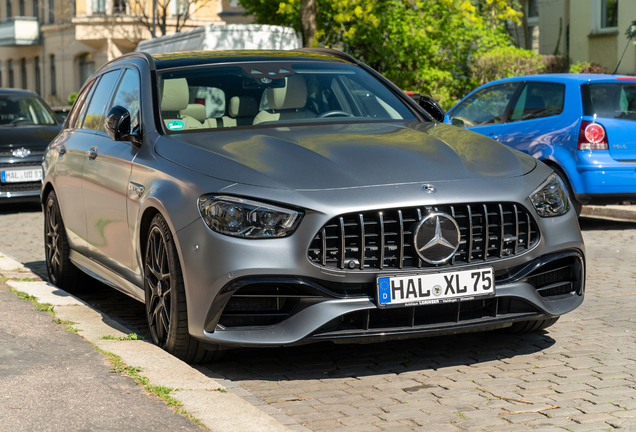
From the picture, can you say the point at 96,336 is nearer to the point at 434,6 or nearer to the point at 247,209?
the point at 247,209

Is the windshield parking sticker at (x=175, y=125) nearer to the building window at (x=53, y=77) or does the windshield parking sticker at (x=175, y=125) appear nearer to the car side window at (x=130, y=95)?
the car side window at (x=130, y=95)

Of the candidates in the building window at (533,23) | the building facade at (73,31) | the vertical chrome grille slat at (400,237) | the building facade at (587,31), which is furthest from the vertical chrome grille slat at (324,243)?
the building facade at (73,31)

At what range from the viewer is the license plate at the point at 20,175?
43.3ft

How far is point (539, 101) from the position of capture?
10562 mm

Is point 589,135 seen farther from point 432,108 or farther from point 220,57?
point 220,57

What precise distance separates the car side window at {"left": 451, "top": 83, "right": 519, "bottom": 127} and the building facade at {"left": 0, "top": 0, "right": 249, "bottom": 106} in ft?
95.1

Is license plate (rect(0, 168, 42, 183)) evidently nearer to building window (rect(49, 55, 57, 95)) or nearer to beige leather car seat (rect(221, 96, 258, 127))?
beige leather car seat (rect(221, 96, 258, 127))

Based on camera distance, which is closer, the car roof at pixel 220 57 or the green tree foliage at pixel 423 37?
the car roof at pixel 220 57

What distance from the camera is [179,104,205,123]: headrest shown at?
5453mm

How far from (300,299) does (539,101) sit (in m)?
7.09

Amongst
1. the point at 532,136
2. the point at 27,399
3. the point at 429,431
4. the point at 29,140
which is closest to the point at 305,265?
the point at 429,431

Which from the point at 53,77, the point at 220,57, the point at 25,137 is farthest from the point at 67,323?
the point at 53,77

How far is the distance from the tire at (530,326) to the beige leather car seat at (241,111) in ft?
6.53

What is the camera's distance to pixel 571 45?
2436 centimetres
